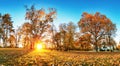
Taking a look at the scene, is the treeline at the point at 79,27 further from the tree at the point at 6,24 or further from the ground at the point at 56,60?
the ground at the point at 56,60

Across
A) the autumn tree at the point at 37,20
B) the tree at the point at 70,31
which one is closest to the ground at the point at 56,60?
the autumn tree at the point at 37,20

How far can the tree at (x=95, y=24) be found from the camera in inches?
2864

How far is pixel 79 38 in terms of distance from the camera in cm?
7450

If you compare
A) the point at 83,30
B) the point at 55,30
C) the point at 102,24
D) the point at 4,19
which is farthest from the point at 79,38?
the point at 4,19

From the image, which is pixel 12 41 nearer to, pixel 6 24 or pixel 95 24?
pixel 6 24

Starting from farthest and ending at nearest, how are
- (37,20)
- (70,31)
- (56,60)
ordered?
1. (70,31)
2. (37,20)
3. (56,60)

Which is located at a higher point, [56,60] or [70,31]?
[70,31]

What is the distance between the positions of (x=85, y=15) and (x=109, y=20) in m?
8.45

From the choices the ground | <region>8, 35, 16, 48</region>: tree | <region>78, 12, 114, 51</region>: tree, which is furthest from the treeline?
the ground

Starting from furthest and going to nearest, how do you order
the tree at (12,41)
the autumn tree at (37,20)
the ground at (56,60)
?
the tree at (12,41), the autumn tree at (37,20), the ground at (56,60)

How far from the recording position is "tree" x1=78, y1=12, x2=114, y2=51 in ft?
239

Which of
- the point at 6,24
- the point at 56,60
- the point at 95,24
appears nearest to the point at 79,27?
the point at 95,24

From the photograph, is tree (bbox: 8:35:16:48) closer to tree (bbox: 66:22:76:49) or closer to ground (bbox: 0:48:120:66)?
tree (bbox: 66:22:76:49)

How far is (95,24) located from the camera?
7350 centimetres
